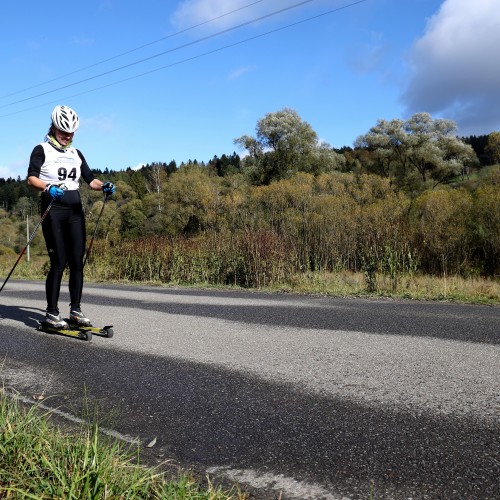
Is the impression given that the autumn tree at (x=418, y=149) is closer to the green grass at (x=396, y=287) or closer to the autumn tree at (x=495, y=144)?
the autumn tree at (x=495, y=144)

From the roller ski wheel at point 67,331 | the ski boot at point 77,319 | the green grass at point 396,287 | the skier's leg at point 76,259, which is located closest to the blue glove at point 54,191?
the skier's leg at point 76,259

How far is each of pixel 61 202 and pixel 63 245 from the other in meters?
0.52

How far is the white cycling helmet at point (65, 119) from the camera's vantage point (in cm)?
586

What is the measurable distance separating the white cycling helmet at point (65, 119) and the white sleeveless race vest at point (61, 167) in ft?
0.93

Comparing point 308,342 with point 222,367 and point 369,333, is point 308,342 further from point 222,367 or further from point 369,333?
point 222,367

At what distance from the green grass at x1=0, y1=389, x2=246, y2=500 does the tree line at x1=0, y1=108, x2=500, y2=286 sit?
1008cm

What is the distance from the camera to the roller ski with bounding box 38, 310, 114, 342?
5.82 meters

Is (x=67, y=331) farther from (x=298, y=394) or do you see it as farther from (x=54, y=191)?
(x=298, y=394)

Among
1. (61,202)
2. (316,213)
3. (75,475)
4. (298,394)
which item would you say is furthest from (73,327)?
(316,213)

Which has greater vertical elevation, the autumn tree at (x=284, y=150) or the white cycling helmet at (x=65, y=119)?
the autumn tree at (x=284, y=150)

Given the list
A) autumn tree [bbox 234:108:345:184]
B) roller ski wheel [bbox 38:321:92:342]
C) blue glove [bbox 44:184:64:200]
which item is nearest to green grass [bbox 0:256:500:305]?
roller ski wheel [bbox 38:321:92:342]

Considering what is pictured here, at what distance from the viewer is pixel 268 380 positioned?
3.96 metres

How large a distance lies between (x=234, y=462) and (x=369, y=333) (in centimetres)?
354

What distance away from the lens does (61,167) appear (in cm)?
603
